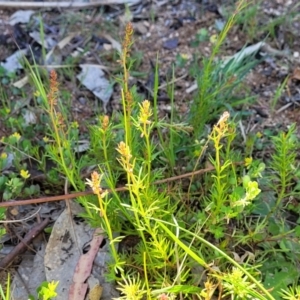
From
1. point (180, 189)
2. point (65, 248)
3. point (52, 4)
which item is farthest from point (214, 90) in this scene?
point (52, 4)

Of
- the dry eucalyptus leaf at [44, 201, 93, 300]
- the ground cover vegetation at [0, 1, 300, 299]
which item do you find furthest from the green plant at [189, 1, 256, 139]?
the dry eucalyptus leaf at [44, 201, 93, 300]

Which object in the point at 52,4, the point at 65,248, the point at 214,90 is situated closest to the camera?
the point at 65,248

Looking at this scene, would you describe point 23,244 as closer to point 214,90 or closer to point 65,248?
point 65,248

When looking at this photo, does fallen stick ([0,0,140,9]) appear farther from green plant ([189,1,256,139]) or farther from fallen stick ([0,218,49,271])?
fallen stick ([0,218,49,271])

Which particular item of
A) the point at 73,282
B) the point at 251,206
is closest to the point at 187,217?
the point at 251,206

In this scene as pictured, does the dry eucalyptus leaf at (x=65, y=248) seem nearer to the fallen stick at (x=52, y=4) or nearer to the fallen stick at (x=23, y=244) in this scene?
the fallen stick at (x=23, y=244)

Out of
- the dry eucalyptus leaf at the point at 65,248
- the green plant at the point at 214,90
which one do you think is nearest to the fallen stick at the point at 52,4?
the green plant at the point at 214,90
